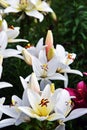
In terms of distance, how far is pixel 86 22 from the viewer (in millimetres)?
3512

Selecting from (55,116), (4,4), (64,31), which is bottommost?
(64,31)

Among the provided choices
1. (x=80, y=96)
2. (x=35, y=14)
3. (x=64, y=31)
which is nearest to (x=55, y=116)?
(x=80, y=96)

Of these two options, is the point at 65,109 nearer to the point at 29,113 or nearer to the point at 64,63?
the point at 29,113

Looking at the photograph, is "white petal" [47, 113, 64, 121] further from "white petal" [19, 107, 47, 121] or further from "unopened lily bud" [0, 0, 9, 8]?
"unopened lily bud" [0, 0, 9, 8]

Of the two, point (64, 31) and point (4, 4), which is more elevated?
point (4, 4)

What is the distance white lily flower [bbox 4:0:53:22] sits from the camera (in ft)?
9.66

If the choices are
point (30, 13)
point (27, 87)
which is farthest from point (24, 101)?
point (30, 13)

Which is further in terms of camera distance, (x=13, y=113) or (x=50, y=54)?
(x=50, y=54)

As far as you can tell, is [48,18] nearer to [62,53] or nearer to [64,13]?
[64,13]

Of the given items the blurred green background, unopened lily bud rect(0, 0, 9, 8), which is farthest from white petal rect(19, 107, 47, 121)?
unopened lily bud rect(0, 0, 9, 8)

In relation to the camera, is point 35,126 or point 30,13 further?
point 30,13

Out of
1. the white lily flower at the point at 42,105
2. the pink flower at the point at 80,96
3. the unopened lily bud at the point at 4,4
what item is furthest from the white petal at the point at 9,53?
the unopened lily bud at the point at 4,4

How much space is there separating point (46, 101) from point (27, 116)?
92 millimetres

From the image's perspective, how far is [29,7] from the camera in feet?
9.86
